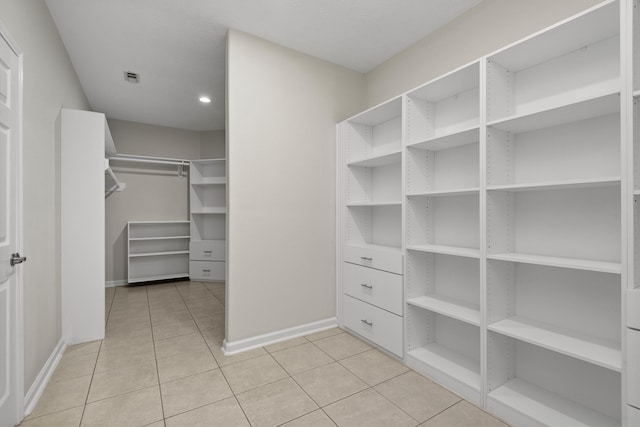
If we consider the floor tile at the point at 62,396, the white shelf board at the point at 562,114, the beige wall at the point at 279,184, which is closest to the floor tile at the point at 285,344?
the beige wall at the point at 279,184

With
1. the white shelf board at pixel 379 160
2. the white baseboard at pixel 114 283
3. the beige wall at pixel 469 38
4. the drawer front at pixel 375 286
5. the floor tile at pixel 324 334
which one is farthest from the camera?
the white baseboard at pixel 114 283

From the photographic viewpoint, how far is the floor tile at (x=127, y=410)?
5.33 feet

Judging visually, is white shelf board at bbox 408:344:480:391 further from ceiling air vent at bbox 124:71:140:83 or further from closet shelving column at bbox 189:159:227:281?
ceiling air vent at bbox 124:71:140:83

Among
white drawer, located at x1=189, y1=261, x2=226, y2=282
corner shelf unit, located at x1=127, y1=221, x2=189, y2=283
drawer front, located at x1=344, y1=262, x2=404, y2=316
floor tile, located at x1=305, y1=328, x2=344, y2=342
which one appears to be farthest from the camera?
white drawer, located at x1=189, y1=261, x2=226, y2=282

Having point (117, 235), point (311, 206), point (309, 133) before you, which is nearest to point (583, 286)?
point (311, 206)

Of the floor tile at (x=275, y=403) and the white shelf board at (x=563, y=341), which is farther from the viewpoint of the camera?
the floor tile at (x=275, y=403)

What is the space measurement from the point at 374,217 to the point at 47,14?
315 centimetres

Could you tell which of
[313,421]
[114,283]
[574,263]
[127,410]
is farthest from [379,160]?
[114,283]

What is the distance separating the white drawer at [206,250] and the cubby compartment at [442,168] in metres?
3.73

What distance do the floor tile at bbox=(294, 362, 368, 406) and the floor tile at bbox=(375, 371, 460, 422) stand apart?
7.0 inches

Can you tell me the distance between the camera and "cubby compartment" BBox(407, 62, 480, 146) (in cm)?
207

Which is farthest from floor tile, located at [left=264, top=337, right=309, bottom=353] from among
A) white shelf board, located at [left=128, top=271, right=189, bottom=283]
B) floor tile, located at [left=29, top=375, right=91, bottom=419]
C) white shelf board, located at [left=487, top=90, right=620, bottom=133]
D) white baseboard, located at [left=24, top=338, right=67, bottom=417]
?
white shelf board, located at [left=128, top=271, right=189, bottom=283]

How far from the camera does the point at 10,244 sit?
153 cm

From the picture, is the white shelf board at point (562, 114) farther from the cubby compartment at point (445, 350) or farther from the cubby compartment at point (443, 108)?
the cubby compartment at point (445, 350)
